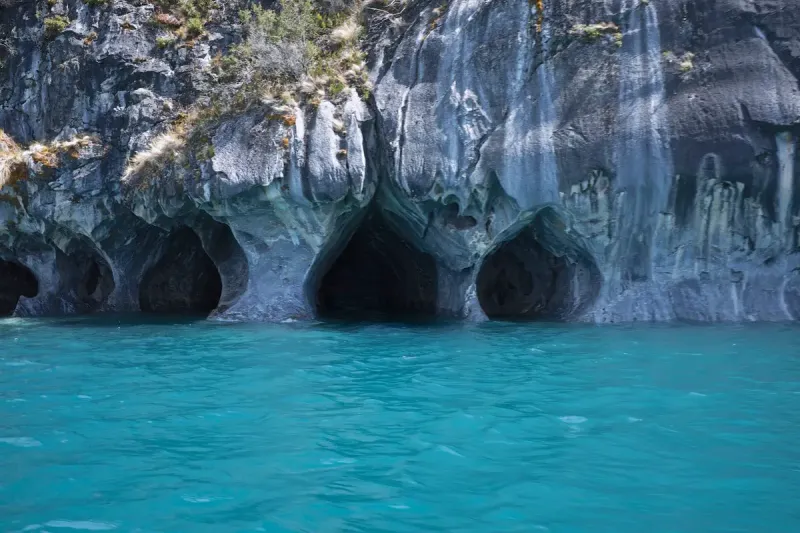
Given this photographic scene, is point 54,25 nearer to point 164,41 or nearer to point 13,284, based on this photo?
point 164,41

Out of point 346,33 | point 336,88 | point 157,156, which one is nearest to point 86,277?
point 157,156

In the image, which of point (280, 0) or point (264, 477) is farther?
point (280, 0)

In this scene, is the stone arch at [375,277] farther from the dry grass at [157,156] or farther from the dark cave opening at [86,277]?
the dark cave opening at [86,277]

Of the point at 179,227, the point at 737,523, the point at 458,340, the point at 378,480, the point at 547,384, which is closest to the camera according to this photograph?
the point at 737,523

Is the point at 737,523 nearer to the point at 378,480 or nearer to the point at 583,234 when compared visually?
the point at 378,480

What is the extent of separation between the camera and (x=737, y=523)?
16.9 ft

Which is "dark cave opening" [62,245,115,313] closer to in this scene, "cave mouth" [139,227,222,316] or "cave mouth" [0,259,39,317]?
"cave mouth" [139,227,222,316]

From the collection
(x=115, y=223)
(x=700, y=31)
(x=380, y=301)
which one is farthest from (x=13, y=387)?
(x=380, y=301)

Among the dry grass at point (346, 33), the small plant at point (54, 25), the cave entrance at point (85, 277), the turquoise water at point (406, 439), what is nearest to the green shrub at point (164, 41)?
the small plant at point (54, 25)

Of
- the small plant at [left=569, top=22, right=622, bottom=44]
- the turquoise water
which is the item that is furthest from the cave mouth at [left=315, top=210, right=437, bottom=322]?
the turquoise water

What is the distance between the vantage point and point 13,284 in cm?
2445

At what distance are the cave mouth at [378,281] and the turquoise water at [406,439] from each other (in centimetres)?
851

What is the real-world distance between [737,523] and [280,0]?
1811 cm

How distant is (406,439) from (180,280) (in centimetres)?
1787
